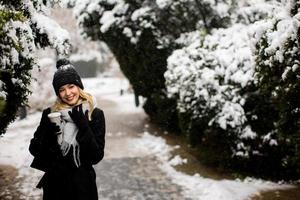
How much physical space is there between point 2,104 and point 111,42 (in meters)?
10.3

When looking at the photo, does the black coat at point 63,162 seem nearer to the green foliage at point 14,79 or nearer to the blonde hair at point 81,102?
the blonde hair at point 81,102

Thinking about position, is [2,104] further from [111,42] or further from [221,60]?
[111,42]

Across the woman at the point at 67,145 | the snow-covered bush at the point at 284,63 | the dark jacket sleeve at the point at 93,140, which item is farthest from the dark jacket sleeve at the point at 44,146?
the snow-covered bush at the point at 284,63

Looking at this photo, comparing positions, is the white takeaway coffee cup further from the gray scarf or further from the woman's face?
the woman's face

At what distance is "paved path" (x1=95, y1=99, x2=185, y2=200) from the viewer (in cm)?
728

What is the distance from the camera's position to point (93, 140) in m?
3.50

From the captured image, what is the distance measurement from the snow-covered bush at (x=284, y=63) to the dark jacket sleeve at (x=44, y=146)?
111 inches

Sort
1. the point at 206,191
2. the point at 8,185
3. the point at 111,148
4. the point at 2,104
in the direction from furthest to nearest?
A: the point at 111,148
the point at 8,185
the point at 206,191
the point at 2,104

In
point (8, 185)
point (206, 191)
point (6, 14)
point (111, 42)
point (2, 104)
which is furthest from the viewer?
point (111, 42)

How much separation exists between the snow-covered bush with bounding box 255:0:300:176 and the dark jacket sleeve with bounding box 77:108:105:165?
243cm

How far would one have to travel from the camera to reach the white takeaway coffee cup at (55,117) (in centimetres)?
354

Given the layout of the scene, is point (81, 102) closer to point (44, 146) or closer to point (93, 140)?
point (93, 140)

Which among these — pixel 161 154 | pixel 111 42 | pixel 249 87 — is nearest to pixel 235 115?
pixel 249 87

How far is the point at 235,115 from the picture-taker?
25.4 feet
